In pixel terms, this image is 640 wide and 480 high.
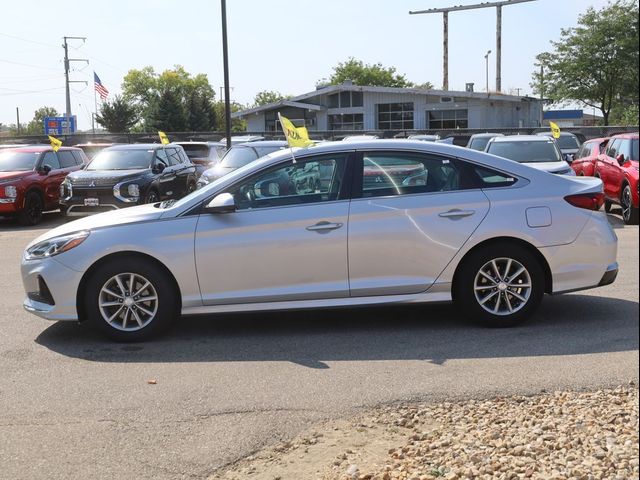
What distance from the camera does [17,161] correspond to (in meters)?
17.1

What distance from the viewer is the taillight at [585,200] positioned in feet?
20.5

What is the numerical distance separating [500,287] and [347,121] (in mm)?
47128

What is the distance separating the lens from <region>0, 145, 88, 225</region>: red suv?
1592 cm

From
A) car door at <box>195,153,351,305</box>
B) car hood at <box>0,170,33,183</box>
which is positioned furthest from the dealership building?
car door at <box>195,153,351,305</box>

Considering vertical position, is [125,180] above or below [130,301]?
above

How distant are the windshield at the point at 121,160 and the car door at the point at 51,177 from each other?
1.07 meters

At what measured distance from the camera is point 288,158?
21.1 feet

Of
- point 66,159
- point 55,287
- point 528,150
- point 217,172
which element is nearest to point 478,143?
point 528,150

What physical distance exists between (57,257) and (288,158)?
82.5 inches

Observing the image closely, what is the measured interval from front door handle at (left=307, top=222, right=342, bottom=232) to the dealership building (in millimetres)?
42110

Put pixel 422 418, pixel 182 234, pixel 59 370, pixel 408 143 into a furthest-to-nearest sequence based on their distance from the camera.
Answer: pixel 408 143 → pixel 182 234 → pixel 59 370 → pixel 422 418

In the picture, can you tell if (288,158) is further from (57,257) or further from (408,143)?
(57,257)

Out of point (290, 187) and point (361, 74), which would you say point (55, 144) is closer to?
point (290, 187)

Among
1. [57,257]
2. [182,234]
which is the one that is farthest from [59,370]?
[182,234]
